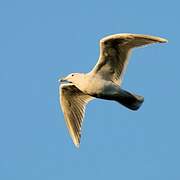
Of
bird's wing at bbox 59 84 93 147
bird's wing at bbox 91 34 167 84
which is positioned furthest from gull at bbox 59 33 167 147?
bird's wing at bbox 59 84 93 147

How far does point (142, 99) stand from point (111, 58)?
1.32 m

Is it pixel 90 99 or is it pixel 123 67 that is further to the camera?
pixel 90 99

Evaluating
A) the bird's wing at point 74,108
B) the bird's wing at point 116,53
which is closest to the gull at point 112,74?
the bird's wing at point 116,53

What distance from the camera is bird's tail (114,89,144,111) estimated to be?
20.3 meters

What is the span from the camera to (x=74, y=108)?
2306 cm

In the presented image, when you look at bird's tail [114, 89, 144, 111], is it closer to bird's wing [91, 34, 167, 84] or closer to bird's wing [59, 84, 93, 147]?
bird's wing [91, 34, 167, 84]

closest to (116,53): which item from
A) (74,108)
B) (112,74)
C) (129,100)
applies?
(112,74)

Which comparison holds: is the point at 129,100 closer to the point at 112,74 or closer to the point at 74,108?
the point at 112,74

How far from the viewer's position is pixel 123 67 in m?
21.0

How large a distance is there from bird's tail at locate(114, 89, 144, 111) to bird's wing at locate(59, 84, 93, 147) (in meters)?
2.65

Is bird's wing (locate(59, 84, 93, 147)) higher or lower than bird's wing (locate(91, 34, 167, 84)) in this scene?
lower

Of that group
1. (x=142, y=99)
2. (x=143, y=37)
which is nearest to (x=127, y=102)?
(x=142, y=99)

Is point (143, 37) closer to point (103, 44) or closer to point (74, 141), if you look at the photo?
point (103, 44)

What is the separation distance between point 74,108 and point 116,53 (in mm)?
3001
